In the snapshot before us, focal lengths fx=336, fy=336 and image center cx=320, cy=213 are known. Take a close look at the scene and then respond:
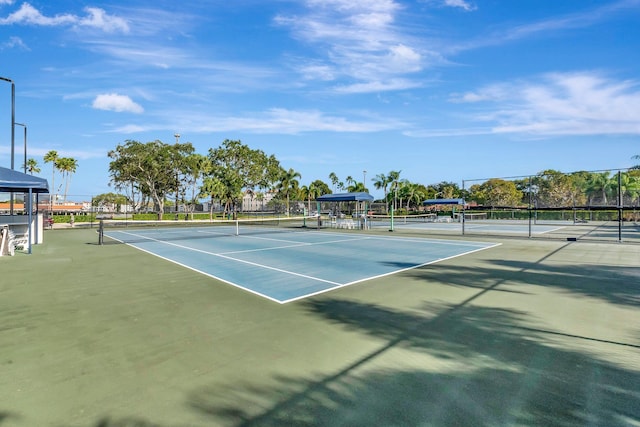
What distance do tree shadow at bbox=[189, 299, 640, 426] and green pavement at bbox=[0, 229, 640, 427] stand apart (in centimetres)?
2

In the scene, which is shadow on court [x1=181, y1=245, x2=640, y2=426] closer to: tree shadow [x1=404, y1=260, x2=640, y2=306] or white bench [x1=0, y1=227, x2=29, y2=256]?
tree shadow [x1=404, y1=260, x2=640, y2=306]

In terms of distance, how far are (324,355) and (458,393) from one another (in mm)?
1574

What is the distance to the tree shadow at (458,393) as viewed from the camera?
2.92 m

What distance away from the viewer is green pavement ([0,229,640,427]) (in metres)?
3.02

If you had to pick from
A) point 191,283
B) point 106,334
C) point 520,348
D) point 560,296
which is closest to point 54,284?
point 191,283

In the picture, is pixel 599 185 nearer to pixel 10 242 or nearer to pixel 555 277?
pixel 555 277

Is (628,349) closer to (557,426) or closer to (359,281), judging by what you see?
(557,426)

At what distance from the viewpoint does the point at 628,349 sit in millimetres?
4312

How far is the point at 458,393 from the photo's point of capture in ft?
10.8


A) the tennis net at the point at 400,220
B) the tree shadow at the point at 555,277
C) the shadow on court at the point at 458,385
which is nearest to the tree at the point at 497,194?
the tennis net at the point at 400,220

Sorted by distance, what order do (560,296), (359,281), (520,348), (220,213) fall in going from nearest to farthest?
(520,348), (560,296), (359,281), (220,213)

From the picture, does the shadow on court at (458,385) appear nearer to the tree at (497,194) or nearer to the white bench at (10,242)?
the white bench at (10,242)

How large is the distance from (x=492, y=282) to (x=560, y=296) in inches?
58.9

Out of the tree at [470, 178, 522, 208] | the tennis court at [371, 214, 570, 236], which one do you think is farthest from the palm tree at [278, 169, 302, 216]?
the tree at [470, 178, 522, 208]
